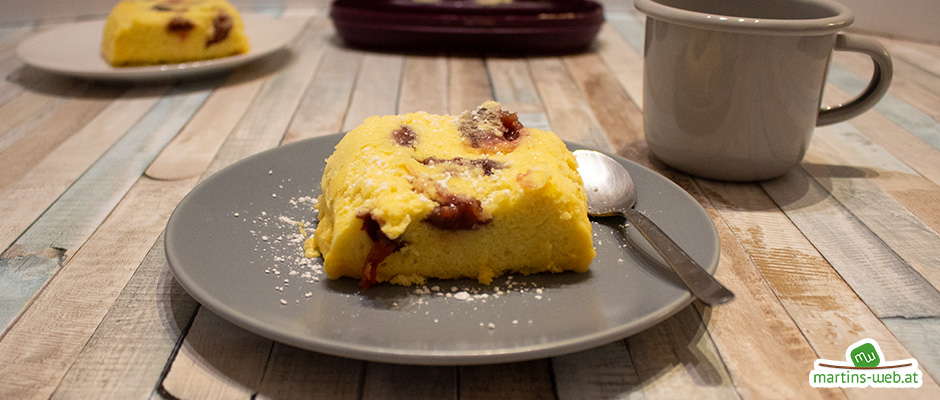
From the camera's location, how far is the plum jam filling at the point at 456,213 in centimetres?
87

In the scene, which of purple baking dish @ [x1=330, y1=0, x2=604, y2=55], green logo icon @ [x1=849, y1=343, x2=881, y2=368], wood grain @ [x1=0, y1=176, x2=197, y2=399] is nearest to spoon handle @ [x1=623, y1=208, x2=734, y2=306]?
green logo icon @ [x1=849, y1=343, x2=881, y2=368]

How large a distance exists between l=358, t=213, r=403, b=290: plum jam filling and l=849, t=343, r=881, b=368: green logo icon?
1.92ft

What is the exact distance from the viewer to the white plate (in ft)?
6.02

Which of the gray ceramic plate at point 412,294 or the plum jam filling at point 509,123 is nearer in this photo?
the gray ceramic plate at point 412,294

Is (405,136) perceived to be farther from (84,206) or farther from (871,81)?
(871,81)

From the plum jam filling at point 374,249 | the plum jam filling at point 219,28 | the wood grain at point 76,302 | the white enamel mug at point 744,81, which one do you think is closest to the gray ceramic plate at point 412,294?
the plum jam filling at point 374,249

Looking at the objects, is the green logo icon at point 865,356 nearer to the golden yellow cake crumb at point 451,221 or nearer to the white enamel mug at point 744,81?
the golden yellow cake crumb at point 451,221

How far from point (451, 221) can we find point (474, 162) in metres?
0.12

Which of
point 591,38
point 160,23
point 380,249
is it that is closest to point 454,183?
point 380,249

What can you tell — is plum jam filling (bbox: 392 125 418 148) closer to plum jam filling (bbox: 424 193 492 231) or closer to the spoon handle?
plum jam filling (bbox: 424 193 492 231)

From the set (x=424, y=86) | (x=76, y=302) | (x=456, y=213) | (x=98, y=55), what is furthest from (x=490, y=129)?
(x=98, y=55)

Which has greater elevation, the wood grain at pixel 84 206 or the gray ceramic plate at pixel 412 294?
the gray ceramic plate at pixel 412 294

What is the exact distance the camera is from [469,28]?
227 cm

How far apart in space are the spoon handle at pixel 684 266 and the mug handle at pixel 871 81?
0.58 metres
